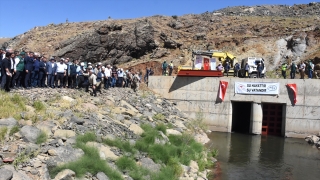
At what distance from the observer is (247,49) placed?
4056 cm

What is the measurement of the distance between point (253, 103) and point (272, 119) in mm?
2448

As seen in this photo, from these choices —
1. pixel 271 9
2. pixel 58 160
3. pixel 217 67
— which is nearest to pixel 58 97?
pixel 58 160

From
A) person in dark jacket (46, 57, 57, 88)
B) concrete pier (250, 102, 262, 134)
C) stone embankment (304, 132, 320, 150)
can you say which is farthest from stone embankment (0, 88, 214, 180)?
stone embankment (304, 132, 320, 150)

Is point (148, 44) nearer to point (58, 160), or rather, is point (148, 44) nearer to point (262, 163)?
point (262, 163)

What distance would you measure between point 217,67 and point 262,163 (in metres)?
12.3

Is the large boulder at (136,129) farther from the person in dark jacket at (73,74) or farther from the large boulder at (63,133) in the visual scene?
the person in dark jacket at (73,74)

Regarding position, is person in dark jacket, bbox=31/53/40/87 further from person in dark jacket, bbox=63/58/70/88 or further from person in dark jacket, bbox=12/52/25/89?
person in dark jacket, bbox=63/58/70/88

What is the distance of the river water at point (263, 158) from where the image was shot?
48.2 feet

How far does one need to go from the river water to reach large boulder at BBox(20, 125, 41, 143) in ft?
24.8

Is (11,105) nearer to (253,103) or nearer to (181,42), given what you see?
(253,103)

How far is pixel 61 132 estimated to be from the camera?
997 centimetres

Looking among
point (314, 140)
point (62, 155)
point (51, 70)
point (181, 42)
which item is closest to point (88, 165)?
point (62, 155)

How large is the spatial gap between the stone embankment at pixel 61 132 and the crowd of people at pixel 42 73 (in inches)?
39.8

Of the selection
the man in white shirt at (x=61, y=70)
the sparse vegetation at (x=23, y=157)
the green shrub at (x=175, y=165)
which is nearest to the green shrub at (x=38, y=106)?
the sparse vegetation at (x=23, y=157)
